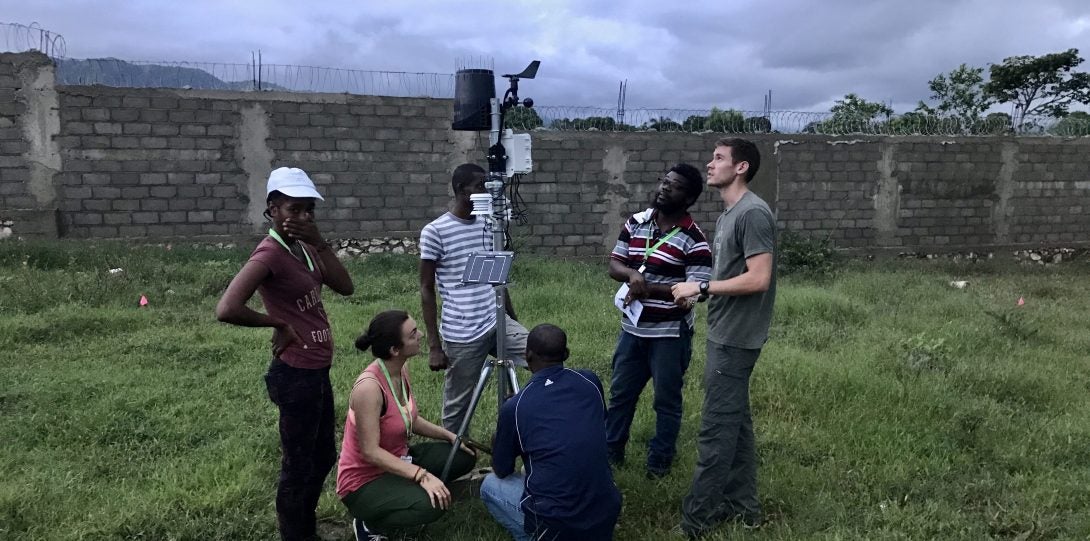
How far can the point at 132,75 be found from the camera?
25.5 ft

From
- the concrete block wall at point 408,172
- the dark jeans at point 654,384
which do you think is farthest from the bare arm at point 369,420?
the concrete block wall at point 408,172

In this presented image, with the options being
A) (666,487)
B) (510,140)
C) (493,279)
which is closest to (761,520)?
(666,487)

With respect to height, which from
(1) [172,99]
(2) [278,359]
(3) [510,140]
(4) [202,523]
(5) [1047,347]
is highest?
(1) [172,99]

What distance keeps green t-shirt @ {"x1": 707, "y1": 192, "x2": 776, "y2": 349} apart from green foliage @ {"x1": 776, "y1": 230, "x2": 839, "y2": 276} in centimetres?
651

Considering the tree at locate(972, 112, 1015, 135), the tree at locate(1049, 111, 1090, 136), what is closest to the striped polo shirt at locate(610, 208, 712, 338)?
the tree at locate(972, 112, 1015, 135)

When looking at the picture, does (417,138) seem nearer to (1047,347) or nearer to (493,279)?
(493,279)

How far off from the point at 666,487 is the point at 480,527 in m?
0.91

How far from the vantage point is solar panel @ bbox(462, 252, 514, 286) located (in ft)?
8.95

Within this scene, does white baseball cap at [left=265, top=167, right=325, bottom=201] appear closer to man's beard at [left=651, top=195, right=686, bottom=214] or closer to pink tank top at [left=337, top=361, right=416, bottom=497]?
pink tank top at [left=337, top=361, right=416, bottom=497]

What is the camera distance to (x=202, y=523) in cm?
283

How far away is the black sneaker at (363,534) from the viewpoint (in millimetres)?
2711

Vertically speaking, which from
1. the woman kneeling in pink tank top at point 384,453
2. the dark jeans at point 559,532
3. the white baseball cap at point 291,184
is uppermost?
the white baseball cap at point 291,184

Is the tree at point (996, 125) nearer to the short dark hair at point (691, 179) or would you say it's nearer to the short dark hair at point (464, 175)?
the short dark hair at point (691, 179)

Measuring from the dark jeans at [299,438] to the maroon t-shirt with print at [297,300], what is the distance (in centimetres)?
5
